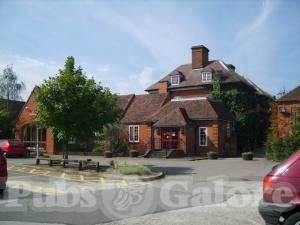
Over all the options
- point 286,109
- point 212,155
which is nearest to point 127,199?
point 212,155

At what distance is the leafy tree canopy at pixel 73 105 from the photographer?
23.8m

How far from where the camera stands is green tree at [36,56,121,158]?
2381cm

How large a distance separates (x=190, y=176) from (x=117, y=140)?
66.7 ft

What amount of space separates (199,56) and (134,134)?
1615cm

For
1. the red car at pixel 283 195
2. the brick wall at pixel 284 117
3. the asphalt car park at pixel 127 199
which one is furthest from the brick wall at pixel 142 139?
the red car at pixel 283 195

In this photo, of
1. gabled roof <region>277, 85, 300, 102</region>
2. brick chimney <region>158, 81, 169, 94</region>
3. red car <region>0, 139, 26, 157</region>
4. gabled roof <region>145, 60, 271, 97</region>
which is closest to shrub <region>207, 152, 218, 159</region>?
gabled roof <region>277, 85, 300, 102</region>

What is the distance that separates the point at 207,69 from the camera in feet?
160

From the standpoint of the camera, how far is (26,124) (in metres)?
44.3

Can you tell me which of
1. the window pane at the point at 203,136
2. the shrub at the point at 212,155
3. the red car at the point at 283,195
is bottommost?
the shrub at the point at 212,155

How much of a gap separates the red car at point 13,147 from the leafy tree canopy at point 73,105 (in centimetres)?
1073

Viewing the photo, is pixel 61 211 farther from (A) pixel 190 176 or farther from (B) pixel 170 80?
(B) pixel 170 80

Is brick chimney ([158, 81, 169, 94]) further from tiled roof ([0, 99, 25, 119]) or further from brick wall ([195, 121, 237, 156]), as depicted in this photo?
tiled roof ([0, 99, 25, 119])

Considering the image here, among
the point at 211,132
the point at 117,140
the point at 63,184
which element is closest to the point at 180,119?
the point at 211,132

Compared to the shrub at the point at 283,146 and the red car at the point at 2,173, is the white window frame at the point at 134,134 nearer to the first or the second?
the shrub at the point at 283,146
